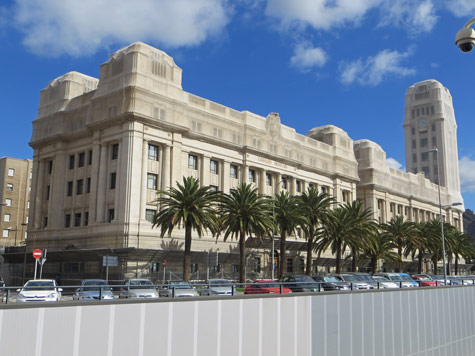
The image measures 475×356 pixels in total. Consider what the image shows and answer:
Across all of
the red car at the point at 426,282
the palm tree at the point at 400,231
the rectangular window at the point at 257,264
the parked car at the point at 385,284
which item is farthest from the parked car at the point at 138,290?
the palm tree at the point at 400,231

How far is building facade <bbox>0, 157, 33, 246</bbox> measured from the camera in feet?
325

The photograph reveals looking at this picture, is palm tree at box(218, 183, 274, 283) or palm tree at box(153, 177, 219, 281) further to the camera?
palm tree at box(218, 183, 274, 283)

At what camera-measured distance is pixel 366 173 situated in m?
96.4

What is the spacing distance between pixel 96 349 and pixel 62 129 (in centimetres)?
5568

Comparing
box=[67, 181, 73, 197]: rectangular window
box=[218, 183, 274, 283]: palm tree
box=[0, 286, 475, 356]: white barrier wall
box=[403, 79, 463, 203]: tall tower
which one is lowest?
box=[0, 286, 475, 356]: white barrier wall

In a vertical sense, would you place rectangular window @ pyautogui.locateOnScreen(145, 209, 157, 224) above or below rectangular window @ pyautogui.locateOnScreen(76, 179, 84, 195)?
below

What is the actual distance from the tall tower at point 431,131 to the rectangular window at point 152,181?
113452 millimetres

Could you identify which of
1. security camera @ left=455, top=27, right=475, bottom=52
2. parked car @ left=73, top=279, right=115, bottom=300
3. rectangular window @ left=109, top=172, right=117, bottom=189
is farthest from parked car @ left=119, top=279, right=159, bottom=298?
rectangular window @ left=109, top=172, right=117, bottom=189

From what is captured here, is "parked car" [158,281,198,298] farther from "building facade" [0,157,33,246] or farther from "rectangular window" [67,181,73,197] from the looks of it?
"building facade" [0,157,33,246]

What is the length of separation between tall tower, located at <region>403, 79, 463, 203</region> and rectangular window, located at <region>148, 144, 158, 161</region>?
371 feet

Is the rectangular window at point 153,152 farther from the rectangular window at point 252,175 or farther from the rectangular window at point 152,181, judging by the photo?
the rectangular window at point 252,175

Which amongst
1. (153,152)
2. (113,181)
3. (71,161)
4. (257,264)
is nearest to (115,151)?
(113,181)

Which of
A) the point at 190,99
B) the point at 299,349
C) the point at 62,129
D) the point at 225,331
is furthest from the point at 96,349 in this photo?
the point at 62,129

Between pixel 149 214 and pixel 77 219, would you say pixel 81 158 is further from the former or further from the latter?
pixel 149 214
